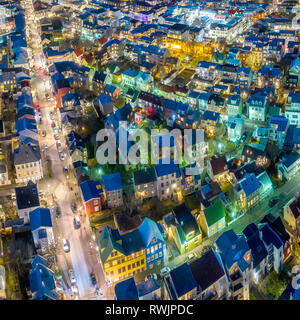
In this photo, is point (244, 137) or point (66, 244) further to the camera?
point (244, 137)

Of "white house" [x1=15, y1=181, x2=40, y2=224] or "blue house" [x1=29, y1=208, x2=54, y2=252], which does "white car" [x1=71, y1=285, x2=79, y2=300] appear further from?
"white house" [x1=15, y1=181, x2=40, y2=224]

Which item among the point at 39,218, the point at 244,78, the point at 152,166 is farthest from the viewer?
the point at 244,78

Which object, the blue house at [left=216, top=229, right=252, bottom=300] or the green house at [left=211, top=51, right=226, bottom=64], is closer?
the blue house at [left=216, top=229, right=252, bottom=300]

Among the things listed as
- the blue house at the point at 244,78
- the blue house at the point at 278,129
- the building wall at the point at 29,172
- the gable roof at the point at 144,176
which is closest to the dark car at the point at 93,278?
the gable roof at the point at 144,176

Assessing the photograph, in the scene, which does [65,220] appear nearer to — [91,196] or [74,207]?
[74,207]

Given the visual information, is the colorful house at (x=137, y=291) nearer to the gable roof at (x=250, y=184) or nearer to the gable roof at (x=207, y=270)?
the gable roof at (x=207, y=270)

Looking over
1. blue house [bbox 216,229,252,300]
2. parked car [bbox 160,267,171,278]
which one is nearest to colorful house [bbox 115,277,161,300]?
parked car [bbox 160,267,171,278]

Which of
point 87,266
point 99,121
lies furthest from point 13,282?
point 99,121

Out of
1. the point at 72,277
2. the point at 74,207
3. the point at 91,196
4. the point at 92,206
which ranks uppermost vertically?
the point at 91,196

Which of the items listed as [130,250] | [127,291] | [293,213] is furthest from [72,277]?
[293,213]

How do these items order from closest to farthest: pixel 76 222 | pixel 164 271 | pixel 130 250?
pixel 130 250 → pixel 164 271 → pixel 76 222
